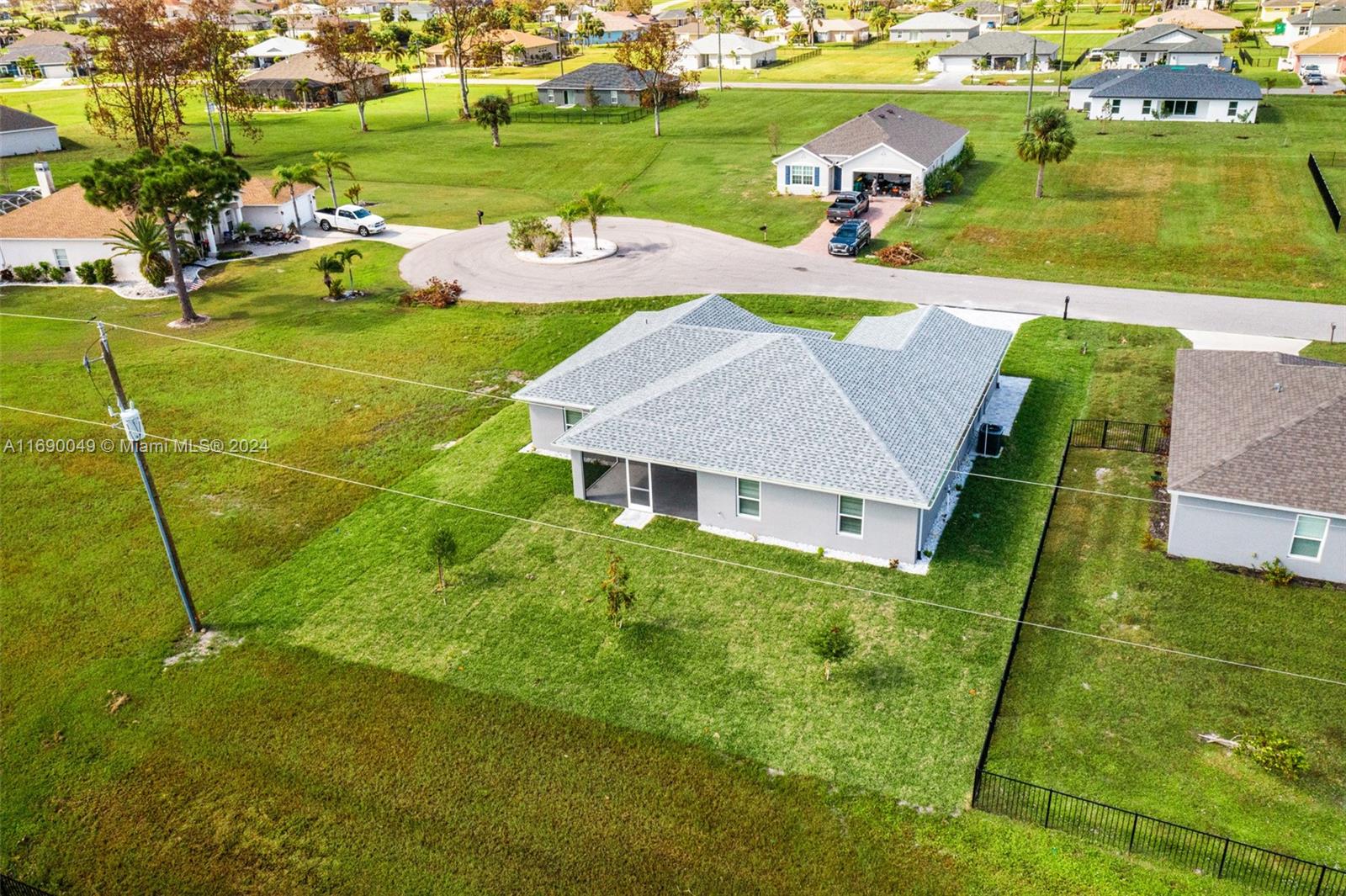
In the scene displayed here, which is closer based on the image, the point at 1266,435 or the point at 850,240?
the point at 1266,435

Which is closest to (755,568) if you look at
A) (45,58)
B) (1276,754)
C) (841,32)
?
(1276,754)

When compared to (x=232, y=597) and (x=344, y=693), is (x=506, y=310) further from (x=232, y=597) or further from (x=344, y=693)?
(x=344, y=693)

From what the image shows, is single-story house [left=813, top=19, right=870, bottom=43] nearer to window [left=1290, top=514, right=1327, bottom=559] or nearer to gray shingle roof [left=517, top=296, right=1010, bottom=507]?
gray shingle roof [left=517, top=296, right=1010, bottom=507]

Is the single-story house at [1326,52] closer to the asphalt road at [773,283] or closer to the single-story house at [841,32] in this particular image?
the single-story house at [841,32]

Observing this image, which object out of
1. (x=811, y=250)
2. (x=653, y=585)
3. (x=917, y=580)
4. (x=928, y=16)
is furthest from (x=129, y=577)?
(x=928, y=16)

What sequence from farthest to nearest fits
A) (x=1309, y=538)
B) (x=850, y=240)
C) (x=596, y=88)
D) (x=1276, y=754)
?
1. (x=596, y=88)
2. (x=850, y=240)
3. (x=1309, y=538)
4. (x=1276, y=754)

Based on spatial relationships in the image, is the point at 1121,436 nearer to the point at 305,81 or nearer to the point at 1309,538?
the point at 1309,538

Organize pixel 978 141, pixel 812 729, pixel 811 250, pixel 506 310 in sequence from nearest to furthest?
pixel 812 729 → pixel 506 310 → pixel 811 250 → pixel 978 141
